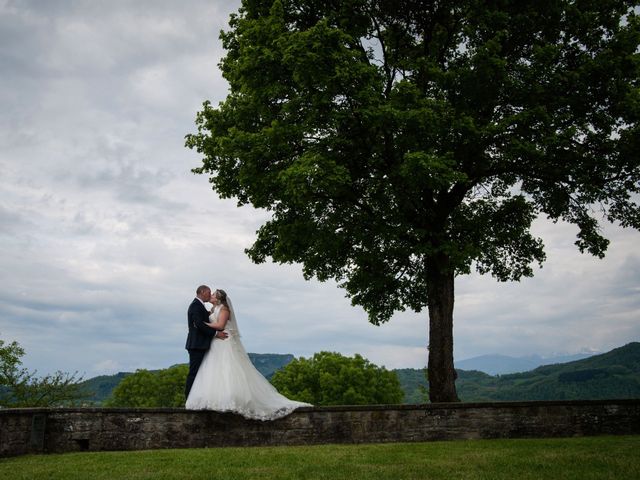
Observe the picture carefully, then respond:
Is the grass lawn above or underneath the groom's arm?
underneath

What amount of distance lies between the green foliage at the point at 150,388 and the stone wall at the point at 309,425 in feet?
222

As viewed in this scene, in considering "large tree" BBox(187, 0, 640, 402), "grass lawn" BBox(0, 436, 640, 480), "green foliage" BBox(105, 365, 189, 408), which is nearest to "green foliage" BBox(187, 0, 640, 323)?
"large tree" BBox(187, 0, 640, 402)

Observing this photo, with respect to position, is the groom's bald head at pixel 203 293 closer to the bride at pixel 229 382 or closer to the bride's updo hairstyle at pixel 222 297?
the bride at pixel 229 382

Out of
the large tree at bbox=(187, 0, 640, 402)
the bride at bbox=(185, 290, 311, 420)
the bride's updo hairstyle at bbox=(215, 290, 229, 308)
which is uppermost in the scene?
the large tree at bbox=(187, 0, 640, 402)

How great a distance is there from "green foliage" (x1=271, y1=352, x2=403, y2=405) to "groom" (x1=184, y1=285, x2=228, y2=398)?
2012 inches

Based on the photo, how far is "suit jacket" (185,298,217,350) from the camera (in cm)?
1391

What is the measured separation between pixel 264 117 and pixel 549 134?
9.00 meters

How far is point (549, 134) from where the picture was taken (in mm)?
17500

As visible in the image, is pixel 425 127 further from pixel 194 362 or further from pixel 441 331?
pixel 194 362

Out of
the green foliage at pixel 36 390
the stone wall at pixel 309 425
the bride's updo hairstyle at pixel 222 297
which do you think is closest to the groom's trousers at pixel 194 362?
the stone wall at pixel 309 425

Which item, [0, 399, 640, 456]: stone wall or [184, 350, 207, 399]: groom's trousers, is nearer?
[0, 399, 640, 456]: stone wall

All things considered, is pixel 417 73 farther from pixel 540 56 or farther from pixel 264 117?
pixel 264 117

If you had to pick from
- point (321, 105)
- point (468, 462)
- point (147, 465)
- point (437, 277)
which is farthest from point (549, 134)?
point (147, 465)

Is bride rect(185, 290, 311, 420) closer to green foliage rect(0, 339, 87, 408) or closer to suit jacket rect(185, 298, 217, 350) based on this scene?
suit jacket rect(185, 298, 217, 350)
